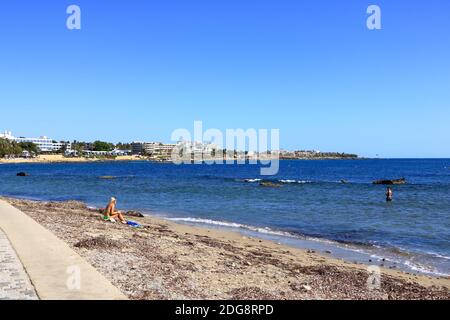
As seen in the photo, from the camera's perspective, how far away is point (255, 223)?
25.1 metres

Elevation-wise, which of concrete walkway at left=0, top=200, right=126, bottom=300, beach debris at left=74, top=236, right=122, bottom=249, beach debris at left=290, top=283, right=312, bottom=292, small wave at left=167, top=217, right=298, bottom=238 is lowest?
small wave at left=167, top=217, right=298, bottom=238

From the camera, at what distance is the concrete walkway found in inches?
294

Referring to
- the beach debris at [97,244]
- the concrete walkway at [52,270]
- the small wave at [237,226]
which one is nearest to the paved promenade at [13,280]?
the concrete walkway at [52,270]

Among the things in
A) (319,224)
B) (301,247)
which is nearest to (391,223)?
(319,224)

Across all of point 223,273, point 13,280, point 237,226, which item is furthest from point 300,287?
point 237,226

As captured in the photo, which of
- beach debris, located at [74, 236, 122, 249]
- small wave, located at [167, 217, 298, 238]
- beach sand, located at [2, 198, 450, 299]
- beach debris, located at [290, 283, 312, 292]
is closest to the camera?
beach sand, located at [2, 198, 450, 299]

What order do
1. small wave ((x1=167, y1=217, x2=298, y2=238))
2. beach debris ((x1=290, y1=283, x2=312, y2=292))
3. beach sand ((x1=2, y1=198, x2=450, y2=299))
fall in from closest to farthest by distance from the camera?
beach sand ((x1=2, y1=198, x2=450, y2=299)) < beach debris ((x1=290, y1=283, x2=312, y2=292)) < small wave ((x1=167, y1=217, x2=298, y2=238))

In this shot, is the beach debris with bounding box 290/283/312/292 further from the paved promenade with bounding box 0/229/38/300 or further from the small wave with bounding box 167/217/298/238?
the small wave with bounding box 167/217/298/238

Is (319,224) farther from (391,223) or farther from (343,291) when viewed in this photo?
(343,291)

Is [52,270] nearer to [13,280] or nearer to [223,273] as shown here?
[13,280]

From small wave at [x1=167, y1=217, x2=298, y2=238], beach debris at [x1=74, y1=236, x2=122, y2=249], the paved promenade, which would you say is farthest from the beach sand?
small wave at [x1=167, y1=217, x2=298, y2=238]

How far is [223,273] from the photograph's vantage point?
10.7 m

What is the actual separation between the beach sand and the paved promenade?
1.60 meters

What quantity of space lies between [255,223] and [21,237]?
14.5 meters
